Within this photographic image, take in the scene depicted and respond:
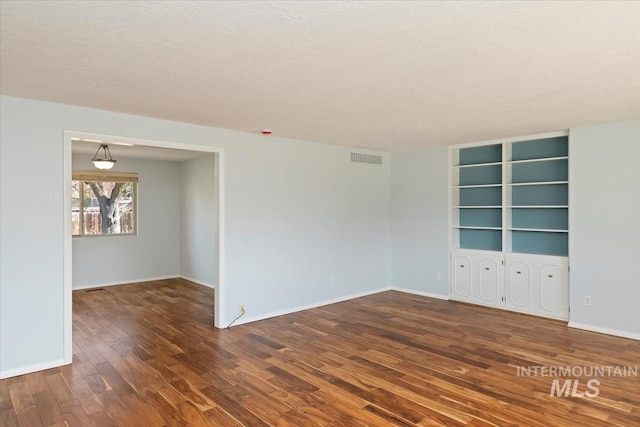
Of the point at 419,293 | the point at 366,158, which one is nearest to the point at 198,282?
the point at 366,158

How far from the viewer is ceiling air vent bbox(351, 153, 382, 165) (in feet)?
20.7

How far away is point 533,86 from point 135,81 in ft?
10.0

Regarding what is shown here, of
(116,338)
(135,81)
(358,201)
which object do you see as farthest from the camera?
(358,201)

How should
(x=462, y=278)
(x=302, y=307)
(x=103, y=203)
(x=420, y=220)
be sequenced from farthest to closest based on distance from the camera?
(x=103, y=203)
(x=420, y=220)
(x=462, y=278)
(x=302, y=307)

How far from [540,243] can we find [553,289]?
65cm

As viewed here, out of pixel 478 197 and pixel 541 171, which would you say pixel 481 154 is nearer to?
pixel 478 197

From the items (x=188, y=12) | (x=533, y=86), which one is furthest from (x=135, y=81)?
(x=533, y=86)

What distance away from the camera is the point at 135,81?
293 cm

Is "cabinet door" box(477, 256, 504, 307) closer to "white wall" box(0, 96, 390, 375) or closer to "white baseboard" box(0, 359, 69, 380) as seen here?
"white wall" box(0, 96, 390, 375)

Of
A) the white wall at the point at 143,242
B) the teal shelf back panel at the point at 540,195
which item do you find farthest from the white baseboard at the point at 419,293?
the white wall at the point at 143,242

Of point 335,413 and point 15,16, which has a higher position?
point 15,16

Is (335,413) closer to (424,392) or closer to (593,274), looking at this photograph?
(424,392)

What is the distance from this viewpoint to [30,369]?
3418mm

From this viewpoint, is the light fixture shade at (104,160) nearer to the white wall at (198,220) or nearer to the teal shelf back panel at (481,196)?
the white wall at (198,220)
